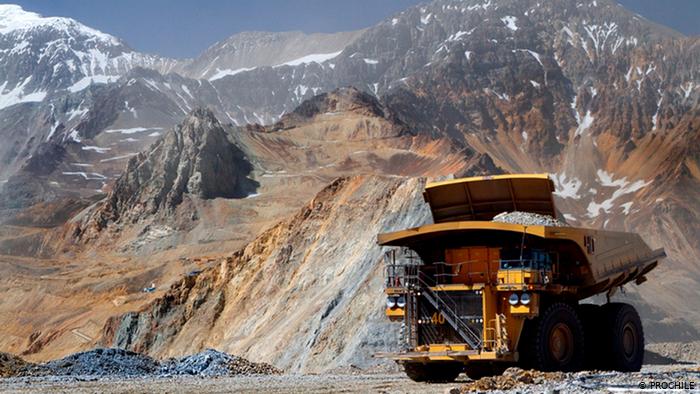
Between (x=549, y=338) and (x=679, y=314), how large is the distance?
72.9 metres

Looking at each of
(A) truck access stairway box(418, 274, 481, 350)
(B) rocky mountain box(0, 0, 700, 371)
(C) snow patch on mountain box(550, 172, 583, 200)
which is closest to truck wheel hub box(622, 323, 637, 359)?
(A) truck access stairway box(418, 274, 481, 350)

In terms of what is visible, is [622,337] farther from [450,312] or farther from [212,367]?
[212,367]

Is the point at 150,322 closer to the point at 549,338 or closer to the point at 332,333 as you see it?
the point at 332,333

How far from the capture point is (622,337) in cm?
2130

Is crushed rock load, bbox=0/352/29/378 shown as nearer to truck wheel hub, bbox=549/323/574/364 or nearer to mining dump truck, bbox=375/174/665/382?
mining dump truck, bbox=375/174/665/382

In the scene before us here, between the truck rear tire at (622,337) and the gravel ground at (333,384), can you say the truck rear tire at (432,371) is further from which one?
the truck rear tire at (622,337)

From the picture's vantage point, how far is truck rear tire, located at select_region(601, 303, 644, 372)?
20953mm

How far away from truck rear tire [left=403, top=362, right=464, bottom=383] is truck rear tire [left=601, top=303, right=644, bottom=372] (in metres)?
2.89

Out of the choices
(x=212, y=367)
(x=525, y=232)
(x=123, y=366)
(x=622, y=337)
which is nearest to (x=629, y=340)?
(x=622, y=337)

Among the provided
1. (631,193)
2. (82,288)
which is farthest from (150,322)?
(631,193)

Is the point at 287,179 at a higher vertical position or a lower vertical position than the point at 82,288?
higher

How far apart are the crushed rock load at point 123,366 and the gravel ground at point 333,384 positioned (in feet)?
6.44

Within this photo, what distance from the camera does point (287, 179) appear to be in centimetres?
13588

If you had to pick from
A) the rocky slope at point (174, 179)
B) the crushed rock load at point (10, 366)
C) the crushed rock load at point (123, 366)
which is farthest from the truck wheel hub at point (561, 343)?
the rocky slope at point (174, 179)
